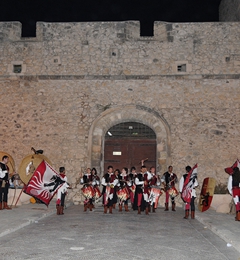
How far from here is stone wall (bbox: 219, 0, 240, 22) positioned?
1342cm

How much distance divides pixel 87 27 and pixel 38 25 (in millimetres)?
1807

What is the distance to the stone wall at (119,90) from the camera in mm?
12250

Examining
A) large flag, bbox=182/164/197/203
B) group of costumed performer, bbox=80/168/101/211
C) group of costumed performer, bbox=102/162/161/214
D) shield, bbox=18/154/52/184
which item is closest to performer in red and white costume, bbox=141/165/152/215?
group of costumed performer, bbox=102/162/161/214

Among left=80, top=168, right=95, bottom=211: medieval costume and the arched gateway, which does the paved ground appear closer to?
left=80, top=168, right=95, bottom=211: medieval costume

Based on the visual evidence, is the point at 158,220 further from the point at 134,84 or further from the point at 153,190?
the point at 134,84

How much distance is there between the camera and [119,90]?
12.7m

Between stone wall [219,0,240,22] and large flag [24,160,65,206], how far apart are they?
899 centimetres

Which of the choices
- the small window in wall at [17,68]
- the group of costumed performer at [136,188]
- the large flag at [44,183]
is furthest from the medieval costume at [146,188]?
the small window in wall at [17,68]

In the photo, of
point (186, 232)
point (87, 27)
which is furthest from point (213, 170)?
point (87, 27)

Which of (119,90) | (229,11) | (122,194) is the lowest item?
(122,194)

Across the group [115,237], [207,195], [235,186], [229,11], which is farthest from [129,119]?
[115,237]

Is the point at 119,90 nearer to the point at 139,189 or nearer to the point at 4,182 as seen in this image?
the point at 139,189

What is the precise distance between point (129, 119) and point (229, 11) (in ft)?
20.9

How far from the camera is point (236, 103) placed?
40.5ft
